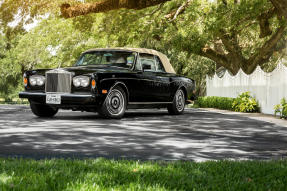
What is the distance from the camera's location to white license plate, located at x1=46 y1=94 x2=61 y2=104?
11.1m

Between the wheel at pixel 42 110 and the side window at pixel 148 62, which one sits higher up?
the side window at pixel 148 62

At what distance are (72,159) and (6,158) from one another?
31.4 inches

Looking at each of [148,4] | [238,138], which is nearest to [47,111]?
[148,4]

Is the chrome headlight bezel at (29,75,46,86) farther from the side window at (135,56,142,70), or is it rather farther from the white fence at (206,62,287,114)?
the white fence at (206,62,287,114)

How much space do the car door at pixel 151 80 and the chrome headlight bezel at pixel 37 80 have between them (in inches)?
98.7

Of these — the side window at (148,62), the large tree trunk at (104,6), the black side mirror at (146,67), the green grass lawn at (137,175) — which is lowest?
the green grass lawn at (137,175)

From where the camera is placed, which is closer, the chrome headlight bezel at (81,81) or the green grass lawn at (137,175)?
the green grass lawn at (137,175)

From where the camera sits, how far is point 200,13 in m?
19.2

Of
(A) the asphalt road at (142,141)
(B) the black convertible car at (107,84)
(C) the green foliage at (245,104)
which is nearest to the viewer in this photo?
(A) the asphalt road at (142,141)

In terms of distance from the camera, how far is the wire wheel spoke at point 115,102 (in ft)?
37.7

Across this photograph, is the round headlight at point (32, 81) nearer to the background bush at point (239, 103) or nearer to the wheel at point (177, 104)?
the wheel at point (177, 104)

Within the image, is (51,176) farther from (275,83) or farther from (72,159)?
(275,83)

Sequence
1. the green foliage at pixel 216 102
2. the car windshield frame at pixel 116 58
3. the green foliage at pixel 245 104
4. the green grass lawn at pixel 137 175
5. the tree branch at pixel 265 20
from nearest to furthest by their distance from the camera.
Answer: the green grass lawn at pixel 137 175
the car windshield frame at pixel 116 58
the green foliage at pixel 245 104
the green foliage at pixel 216 102
the tree branch at pixel 265 20

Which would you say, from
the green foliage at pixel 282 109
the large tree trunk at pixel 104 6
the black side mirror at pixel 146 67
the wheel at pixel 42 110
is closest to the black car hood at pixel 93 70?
the black side mirror at pixel 146 67
